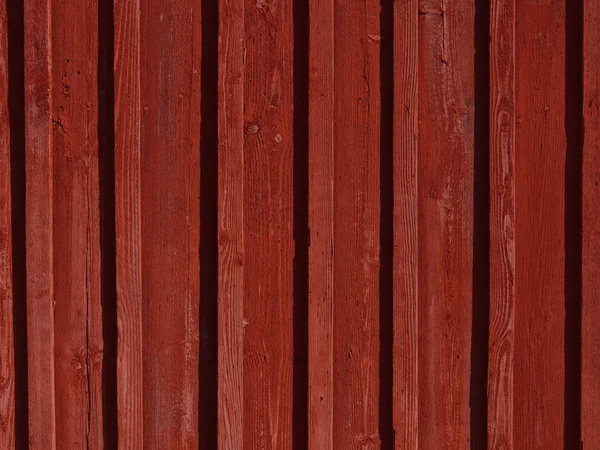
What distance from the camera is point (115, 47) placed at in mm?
1604

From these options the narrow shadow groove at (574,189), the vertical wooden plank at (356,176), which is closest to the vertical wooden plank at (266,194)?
the vertical wooden plank at (356,176)

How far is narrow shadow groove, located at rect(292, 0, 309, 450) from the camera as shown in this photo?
162 centimetres

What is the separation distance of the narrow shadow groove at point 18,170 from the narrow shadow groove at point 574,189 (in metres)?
1.64

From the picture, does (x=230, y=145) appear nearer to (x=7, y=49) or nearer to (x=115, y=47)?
(x=115, y=47)

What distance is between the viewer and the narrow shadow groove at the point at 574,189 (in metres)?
1.64

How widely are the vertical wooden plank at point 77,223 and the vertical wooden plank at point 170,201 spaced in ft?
0.48

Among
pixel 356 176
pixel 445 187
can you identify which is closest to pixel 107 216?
pixel 356 176

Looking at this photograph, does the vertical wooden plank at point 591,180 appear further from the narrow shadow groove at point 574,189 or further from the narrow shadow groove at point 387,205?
the narrow shadow groove at point 387,205

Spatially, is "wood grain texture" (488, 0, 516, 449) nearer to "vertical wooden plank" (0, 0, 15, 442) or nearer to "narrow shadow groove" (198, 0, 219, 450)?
"narrow shadow groove" (198, 0, 219, 450)

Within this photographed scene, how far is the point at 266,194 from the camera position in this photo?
5.34 ft

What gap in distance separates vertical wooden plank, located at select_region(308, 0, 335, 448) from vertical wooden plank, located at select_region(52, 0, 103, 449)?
2.10 ft

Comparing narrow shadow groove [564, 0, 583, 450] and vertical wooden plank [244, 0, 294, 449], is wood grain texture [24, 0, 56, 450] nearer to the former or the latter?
vertical wooden plank [244, 0, 294, 449]

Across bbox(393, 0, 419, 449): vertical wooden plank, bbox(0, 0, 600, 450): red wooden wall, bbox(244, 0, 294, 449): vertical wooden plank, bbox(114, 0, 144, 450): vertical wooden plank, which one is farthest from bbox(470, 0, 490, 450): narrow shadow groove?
bbox(114, 0, 144, 450): vertical wooden plank

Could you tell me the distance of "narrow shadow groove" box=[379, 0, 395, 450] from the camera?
5.35ft
